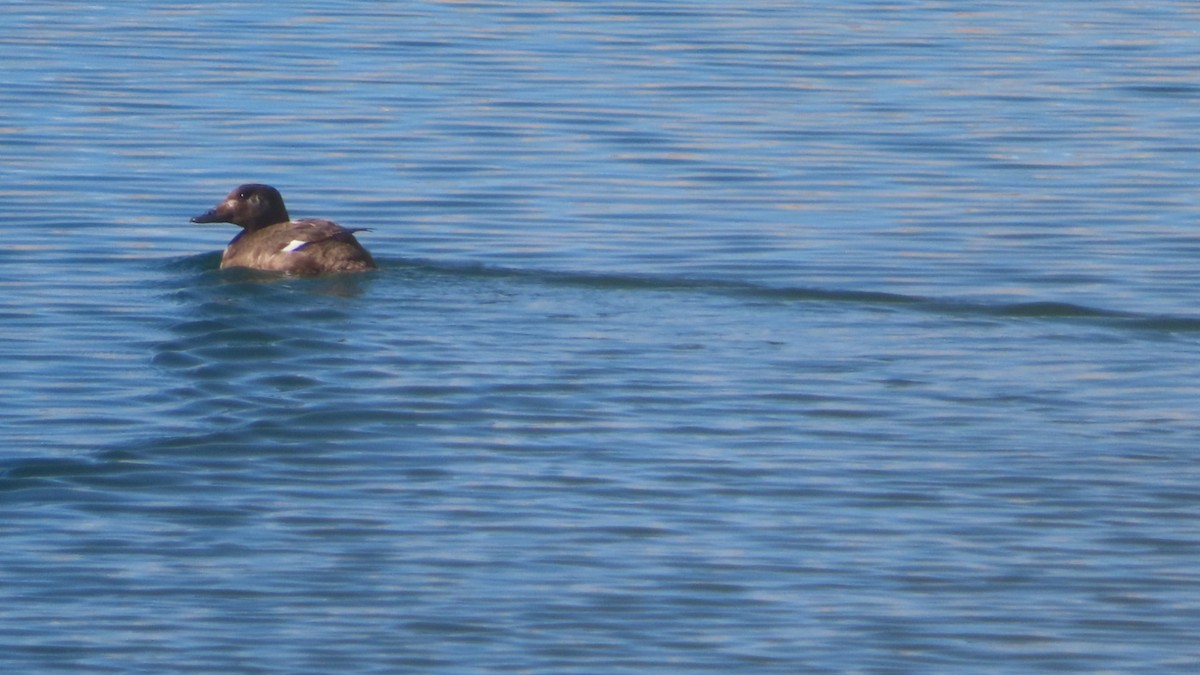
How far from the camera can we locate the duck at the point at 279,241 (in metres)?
14.5

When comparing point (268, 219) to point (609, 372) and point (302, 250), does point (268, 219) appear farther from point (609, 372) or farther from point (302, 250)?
point (609, 372)

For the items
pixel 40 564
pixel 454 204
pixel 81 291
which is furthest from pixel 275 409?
pixel 454 204

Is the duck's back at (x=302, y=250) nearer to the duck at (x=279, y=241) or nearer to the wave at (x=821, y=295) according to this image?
the duck at (x=279, y=241)

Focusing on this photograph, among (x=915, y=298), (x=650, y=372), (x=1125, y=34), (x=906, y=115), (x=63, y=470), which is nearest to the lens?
(x=63, y=470)

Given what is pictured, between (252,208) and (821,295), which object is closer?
(821,295)

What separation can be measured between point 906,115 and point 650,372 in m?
8.95

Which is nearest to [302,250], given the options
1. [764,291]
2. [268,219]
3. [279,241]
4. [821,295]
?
[279,241]

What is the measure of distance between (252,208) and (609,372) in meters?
3.94

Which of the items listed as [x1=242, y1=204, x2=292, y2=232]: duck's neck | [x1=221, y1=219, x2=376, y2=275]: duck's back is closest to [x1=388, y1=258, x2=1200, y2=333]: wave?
[x1=221, y1=219, x2=376, y2=275]: duck's back

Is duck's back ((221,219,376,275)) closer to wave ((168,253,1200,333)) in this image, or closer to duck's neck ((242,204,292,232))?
wave ((168,253,1200,333))

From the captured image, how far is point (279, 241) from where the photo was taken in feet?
48.7

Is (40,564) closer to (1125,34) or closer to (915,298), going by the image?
(915,298)

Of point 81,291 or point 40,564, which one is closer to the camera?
point 40,564

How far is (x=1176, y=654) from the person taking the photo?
8711 mm
